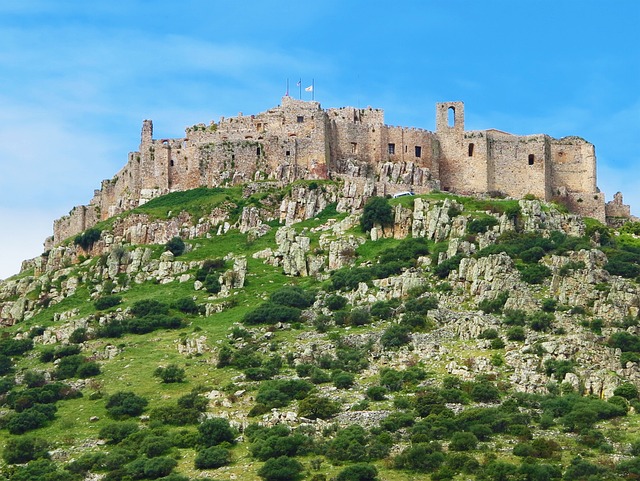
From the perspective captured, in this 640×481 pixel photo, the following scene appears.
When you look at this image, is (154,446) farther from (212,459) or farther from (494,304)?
(494,304)

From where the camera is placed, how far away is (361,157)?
133 m

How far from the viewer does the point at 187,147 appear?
445 feet

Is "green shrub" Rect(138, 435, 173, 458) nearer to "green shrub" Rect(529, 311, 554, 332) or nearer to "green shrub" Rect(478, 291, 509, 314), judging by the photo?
"green shrub" Rect(478, 291, 509, 314)

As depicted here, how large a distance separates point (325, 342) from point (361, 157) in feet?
104

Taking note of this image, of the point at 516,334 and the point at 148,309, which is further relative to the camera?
→ the point at 148,309

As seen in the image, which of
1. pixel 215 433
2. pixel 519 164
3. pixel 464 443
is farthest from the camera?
pixel 519 164

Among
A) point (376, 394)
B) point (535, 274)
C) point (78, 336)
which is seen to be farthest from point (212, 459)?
point (535, 274)

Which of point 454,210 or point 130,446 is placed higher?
point 454,210

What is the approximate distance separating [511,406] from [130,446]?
899 inches

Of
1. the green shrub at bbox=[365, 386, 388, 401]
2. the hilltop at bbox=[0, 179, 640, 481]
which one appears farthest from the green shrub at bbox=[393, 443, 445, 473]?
the green shrub at bbox=[365, 386, 388, 401]

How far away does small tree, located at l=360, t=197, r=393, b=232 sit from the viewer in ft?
396

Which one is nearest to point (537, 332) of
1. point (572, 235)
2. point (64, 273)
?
point (572, 235)

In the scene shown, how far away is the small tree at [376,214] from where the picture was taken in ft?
396

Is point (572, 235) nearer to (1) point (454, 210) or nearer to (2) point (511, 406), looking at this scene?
(1) point (454, 210)
